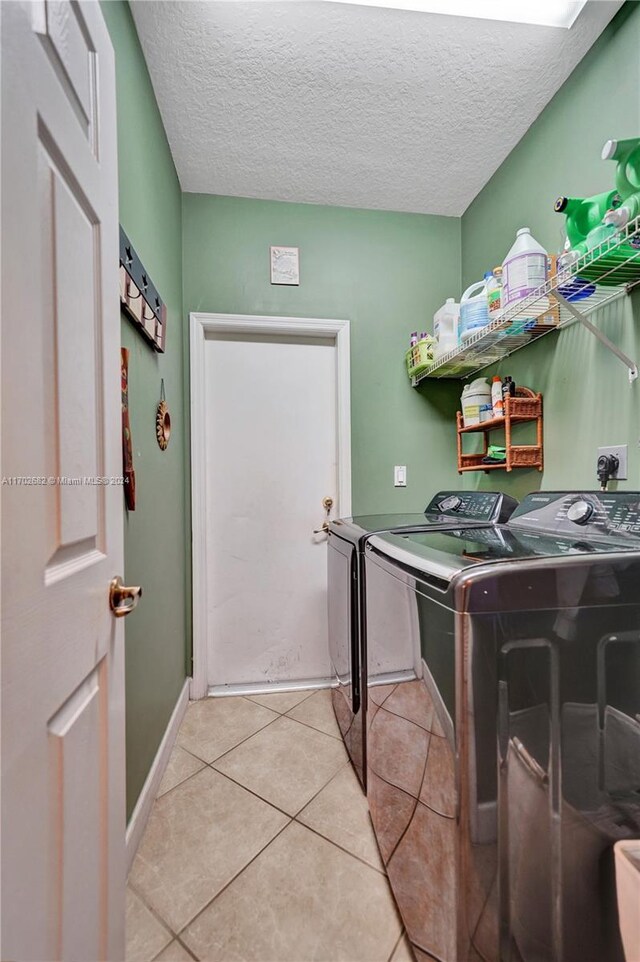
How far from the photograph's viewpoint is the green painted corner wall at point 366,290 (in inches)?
86.7

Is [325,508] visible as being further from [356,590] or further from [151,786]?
[151,786]

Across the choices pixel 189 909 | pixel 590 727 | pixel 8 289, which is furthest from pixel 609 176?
pixel 189 909

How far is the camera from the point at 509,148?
6.15 ft

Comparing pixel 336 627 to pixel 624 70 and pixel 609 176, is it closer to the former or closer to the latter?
pixel 609 176

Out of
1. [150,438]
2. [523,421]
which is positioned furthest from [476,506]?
[150,438]

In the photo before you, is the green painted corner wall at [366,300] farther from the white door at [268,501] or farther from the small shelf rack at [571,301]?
the white door at [268,501]

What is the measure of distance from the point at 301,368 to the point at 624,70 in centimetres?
164

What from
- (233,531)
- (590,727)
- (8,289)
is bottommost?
(590,727)

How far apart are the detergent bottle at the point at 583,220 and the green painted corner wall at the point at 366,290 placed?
1171mm

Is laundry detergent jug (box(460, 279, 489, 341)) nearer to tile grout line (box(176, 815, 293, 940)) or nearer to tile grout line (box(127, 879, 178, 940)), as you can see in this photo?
tile grout line (box(176, 815, 293, 940))

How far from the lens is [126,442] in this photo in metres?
1.24

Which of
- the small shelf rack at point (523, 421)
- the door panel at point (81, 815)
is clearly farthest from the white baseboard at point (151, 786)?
the small shelf rack at point (523, 421)

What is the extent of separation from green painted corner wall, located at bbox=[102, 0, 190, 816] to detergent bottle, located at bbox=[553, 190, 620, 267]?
137 centimetres

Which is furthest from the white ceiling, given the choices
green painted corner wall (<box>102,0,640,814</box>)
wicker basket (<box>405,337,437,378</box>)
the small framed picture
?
wicker basket (<box>405,337,437,378</box>)
